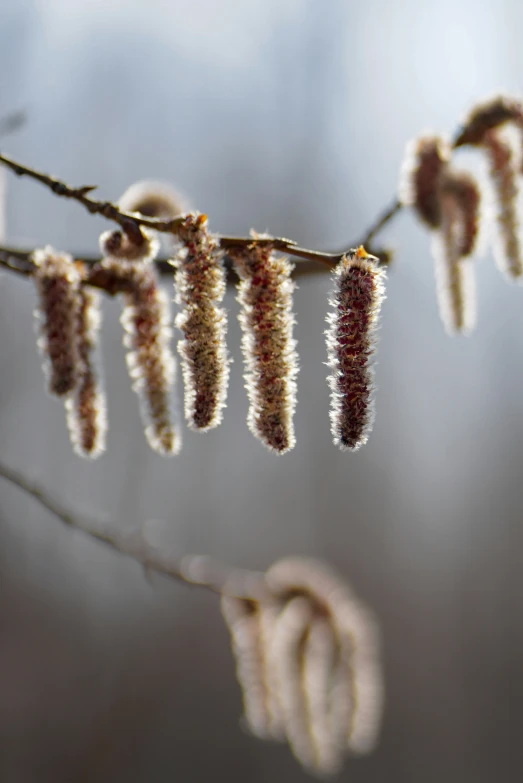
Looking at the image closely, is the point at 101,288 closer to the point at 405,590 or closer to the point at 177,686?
the point at 177,686

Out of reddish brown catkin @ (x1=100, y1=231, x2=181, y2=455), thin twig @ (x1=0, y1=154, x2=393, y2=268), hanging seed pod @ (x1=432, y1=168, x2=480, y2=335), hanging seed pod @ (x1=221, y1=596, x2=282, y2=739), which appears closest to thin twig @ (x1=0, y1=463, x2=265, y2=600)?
hanging seed pod @ (x1=221, y1=596, x2=282, y2=739)

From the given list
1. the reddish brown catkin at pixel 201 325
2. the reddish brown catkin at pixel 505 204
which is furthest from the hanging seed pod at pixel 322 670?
the reddish brown catkin at pixel 201 325

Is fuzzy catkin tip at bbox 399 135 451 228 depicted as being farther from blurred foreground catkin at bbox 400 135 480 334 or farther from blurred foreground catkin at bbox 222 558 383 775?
blurred foreground catkin at bbox 222 558 383 775

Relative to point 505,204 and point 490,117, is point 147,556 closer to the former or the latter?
point 505,204

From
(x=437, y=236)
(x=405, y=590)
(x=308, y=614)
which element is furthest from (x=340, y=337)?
(x=405, y=590)

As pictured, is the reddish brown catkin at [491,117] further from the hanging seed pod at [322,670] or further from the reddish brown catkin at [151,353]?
the hanging seed pod at [322,670]

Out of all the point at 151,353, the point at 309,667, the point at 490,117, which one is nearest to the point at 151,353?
the point at 151,353
